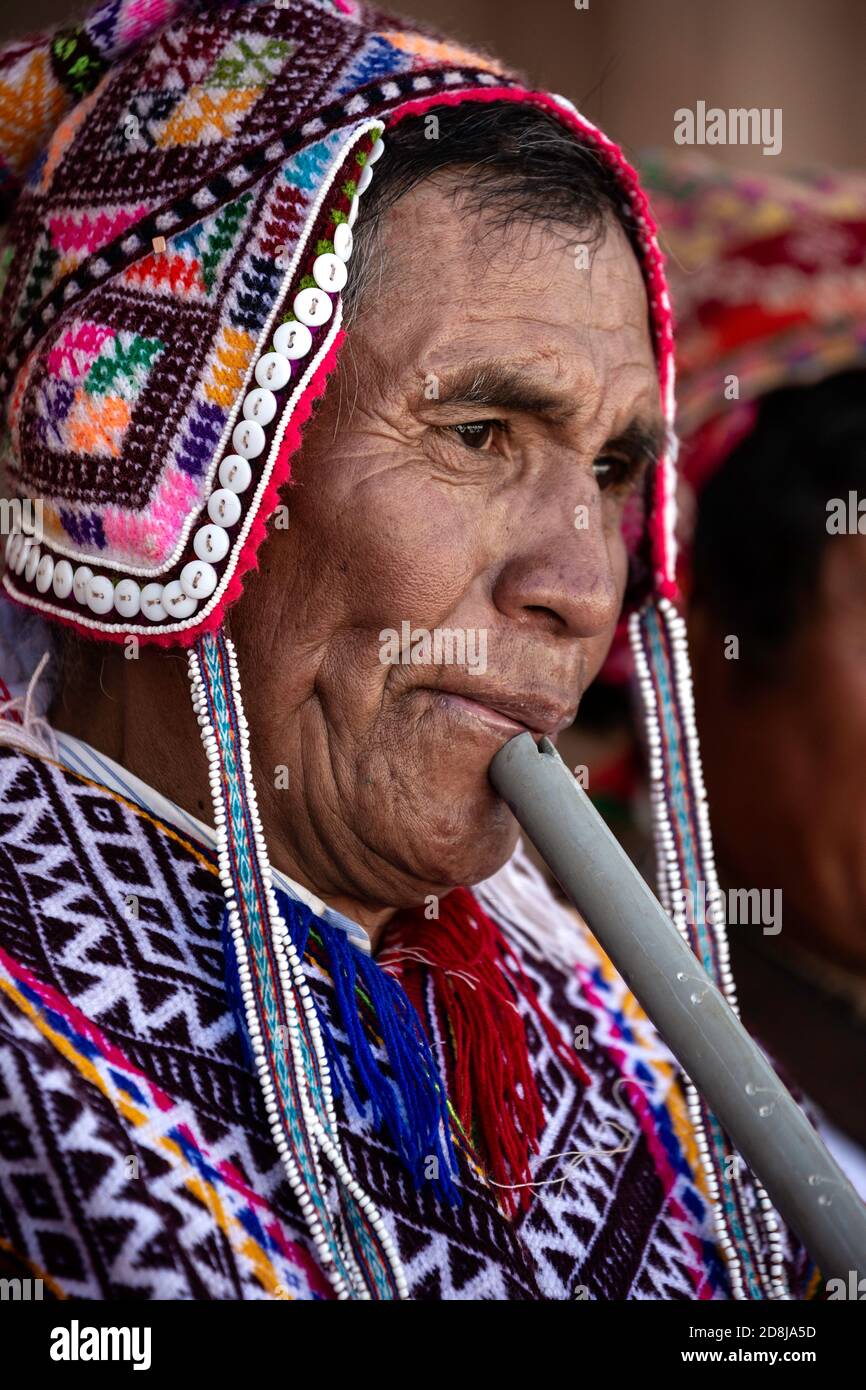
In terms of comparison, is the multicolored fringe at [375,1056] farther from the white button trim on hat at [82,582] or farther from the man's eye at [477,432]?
the man's eye at [477,432]

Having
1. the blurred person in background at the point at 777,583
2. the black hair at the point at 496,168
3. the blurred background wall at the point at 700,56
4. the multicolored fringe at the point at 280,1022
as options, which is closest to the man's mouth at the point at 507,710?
the multicolored fringe at the point at 280,1022

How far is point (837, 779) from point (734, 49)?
2.47 m

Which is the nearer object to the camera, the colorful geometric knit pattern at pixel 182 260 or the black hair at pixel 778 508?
the colorful geometric knit pattern at pixel 182 260

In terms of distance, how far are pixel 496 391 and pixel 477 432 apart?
2.3 inches

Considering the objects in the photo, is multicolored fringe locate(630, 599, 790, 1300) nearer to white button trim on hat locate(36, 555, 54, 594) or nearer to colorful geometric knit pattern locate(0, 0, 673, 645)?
colorful geometric knit pattern locate(0, 0, 673, 645)

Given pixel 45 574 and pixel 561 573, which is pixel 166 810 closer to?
pixel 45 574

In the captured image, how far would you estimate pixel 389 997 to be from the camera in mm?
1723

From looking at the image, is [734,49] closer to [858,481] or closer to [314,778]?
[858,481]

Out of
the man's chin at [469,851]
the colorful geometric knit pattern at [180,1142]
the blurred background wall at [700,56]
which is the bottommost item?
the colorful geometric knit pattern at [180,1142]

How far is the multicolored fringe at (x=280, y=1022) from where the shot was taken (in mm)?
1517

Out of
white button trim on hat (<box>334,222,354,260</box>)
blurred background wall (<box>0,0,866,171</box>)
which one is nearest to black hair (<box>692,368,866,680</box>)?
blurred background wall (<box>0,0,866,171</box>)

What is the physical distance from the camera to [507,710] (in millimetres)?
1711

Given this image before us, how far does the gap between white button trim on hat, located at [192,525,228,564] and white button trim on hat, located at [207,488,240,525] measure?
1 centimetres

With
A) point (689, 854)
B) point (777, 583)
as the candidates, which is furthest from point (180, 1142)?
point (777, 583)
